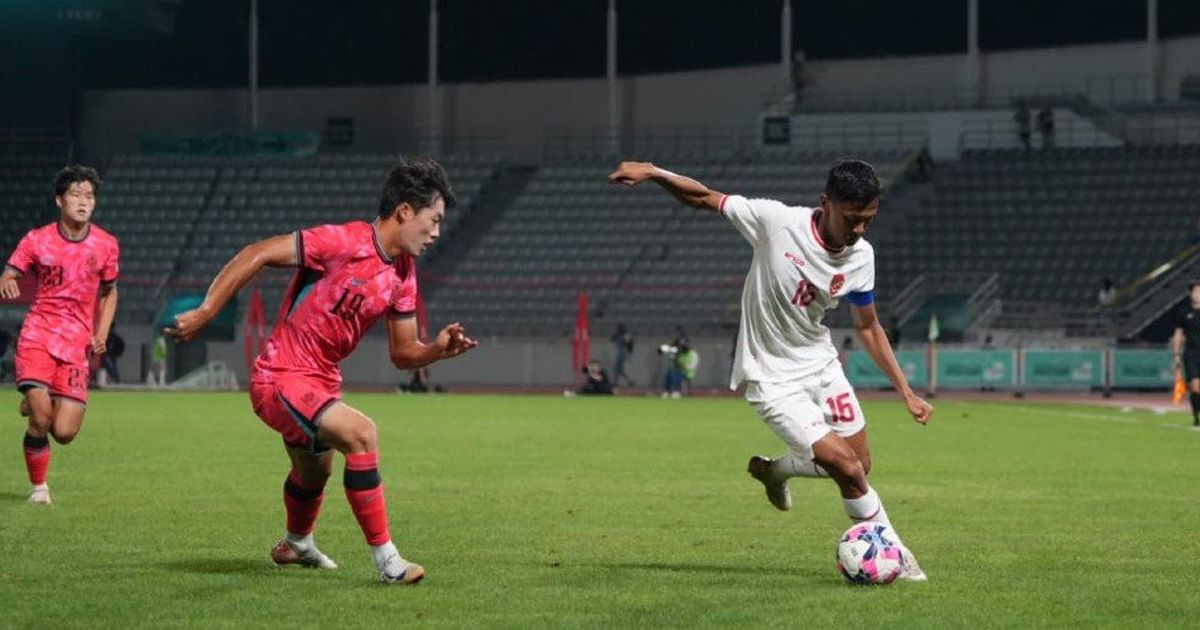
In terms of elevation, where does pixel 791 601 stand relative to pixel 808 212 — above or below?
below

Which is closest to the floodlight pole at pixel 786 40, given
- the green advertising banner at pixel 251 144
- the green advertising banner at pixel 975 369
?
the green advertising banner at pixel 975 369

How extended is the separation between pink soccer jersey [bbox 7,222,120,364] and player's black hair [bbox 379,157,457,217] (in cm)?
532

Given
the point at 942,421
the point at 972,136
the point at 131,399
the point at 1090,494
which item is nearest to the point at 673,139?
the point at 972,136

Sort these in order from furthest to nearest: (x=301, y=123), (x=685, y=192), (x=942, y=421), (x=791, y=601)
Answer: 1. (x=301, y=123)
2. (x=942, y=421)
3. (x=685, y=192)
4. (x=791, y=601)

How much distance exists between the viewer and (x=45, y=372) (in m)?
15.3

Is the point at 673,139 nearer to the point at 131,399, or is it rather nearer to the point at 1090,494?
the point at 131,399

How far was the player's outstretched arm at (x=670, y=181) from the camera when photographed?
1073cm

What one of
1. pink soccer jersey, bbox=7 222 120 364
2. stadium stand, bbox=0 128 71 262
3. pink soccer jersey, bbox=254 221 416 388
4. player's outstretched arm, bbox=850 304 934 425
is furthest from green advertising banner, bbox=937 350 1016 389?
pink soccer jersey, bbox=254 221 416 388

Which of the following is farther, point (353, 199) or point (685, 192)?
point (353, 199)

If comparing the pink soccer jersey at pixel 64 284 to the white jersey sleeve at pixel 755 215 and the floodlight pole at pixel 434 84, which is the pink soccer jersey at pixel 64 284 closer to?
the white jersey sleeve at pixel 755 215

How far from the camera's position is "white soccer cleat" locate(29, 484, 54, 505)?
49.5 ft

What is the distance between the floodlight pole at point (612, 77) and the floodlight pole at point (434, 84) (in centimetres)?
501

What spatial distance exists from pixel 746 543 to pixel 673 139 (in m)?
47.5

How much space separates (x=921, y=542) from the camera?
13047 mm
